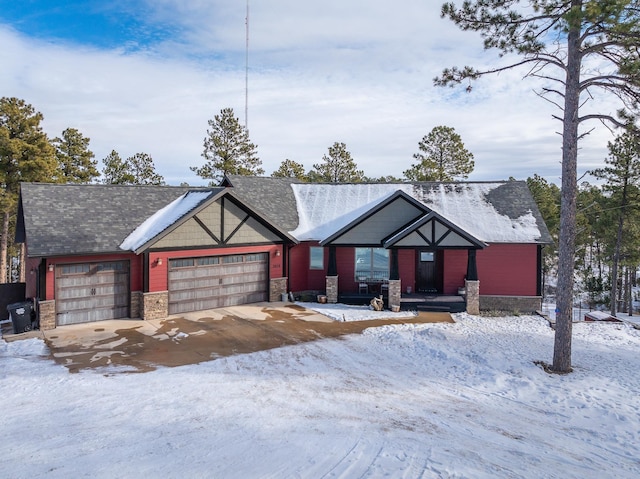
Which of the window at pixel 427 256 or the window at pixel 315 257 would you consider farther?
the window at pixel 315 257

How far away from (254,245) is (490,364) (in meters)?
10.8

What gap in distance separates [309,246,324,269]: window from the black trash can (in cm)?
1154

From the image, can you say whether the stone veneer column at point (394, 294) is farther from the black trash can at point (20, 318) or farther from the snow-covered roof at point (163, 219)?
the black trash can at point (20, 318)

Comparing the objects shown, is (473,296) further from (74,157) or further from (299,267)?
(74,157)

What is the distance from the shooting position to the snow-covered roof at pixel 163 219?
16.0m

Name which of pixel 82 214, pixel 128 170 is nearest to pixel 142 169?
pixel 128 170

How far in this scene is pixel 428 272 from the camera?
20766mm

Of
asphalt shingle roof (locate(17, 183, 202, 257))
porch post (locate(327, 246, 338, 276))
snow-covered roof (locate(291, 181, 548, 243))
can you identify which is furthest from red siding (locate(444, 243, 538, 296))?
asphalt shingle roof (locate(17, 183, 202, 257))

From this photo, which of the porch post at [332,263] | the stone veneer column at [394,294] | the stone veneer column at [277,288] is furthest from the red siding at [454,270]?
the stone veneer column at [277,288]

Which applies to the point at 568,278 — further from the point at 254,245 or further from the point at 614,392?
the point at 254,245

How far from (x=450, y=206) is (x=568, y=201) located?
33.2ft

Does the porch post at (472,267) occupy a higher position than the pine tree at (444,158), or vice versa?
the pine tree at (444,158)

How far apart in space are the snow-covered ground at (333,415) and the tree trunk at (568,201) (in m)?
0.81

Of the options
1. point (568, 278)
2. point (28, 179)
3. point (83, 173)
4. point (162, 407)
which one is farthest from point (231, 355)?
point (83, 173)
